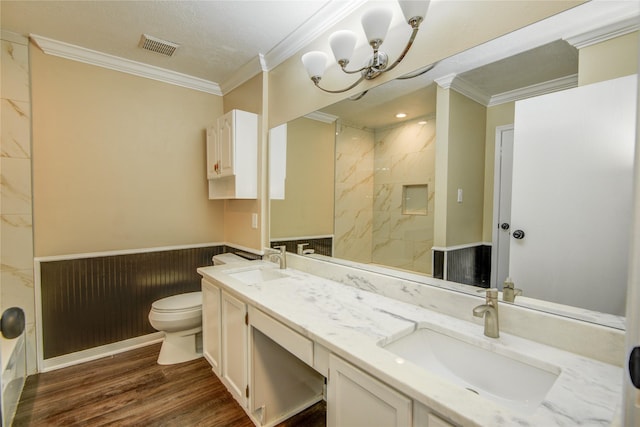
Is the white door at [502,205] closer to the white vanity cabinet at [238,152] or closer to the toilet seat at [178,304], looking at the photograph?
the white vanity cabinet at [238,152]

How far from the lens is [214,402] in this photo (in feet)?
6.12

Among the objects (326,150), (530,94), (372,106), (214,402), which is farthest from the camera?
(326,150)

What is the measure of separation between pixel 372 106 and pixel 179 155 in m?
1.98

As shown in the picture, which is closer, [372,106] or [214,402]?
[372,106]

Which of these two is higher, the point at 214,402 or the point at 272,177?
the point at 272,177

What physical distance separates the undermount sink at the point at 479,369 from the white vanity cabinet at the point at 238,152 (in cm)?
175

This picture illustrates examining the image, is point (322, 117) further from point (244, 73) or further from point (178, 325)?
point (178, 325)

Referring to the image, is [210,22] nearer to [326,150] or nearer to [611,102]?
[326,150]

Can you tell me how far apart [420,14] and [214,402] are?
240cm

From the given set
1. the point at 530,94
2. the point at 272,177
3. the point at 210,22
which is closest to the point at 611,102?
the point at 530,94

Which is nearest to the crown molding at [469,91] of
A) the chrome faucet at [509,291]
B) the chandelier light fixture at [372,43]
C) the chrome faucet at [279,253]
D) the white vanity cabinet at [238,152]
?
the chandelier light fixture at [372,43]

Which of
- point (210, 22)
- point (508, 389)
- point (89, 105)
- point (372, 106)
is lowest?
point (508, 389)

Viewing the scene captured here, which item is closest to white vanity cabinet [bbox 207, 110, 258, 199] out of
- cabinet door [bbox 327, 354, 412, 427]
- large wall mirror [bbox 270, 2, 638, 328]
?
large wall mirror [bbox 270, 2, 638, 328]

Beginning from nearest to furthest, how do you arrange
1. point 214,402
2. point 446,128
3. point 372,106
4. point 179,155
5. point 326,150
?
point 446,128
point 372,106
point 214,402
point 326,150
point 179,155
